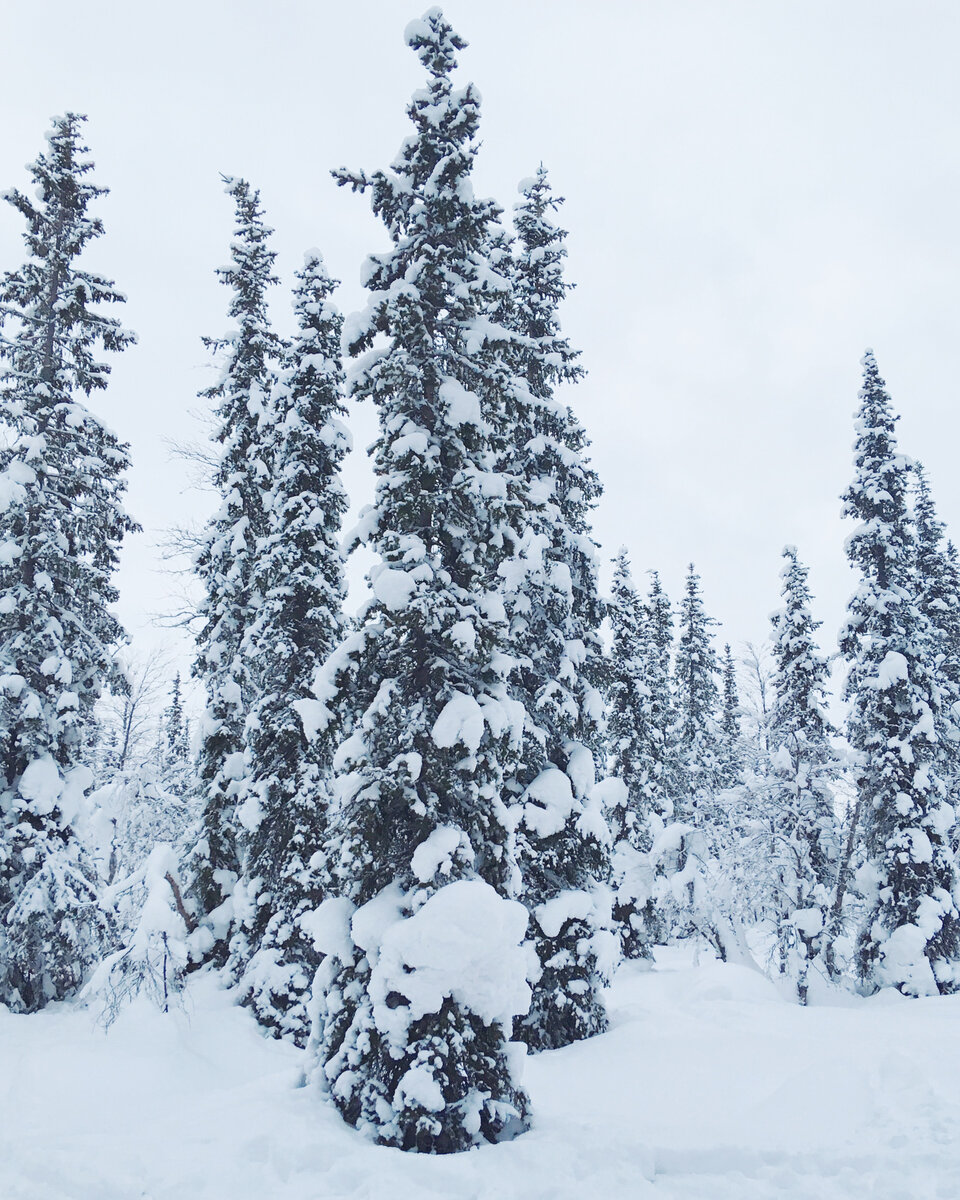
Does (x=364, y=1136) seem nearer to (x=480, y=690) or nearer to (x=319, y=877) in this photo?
(x=480, y=690)

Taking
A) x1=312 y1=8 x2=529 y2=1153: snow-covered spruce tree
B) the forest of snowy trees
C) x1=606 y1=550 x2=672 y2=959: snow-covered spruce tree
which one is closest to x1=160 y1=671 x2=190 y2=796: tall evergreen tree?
the forest of snowy trees

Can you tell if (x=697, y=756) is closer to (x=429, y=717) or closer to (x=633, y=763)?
Result: (x=633, y=763)

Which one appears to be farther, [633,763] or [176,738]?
[176,738]

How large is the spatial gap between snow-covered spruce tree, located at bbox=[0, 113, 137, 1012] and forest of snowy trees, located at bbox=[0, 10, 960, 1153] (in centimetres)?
8

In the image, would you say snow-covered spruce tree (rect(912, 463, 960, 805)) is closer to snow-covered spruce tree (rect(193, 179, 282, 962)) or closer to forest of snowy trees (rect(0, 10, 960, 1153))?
forest of snowy trees (rect(0, 10, 960, 1153))

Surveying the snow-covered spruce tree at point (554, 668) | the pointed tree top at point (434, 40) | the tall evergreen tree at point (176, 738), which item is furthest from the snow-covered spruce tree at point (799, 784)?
the tall evergreen tree at point (176, 738)

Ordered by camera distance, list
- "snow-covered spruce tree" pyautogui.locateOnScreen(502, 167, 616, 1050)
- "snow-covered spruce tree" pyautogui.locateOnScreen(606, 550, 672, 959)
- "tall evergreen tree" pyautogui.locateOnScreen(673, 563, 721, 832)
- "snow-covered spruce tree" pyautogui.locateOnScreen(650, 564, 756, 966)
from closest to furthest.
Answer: "snow-covered spruce tree" pyautogui.locateOnScreen(502, 167, 616, 1050)
"snow-covered spruce tree" pyautogui.locateOnScreen(606, 550, 672, 959)
"snow-covered spruce tree" pyautogui.locateOnScreen(650, 564, 756, 966)
"tall evergreen tree" pyautogui.locateOnScreen(673, 563, 721, 832)

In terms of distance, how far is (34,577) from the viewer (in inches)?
619

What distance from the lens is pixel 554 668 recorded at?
15.7 meters

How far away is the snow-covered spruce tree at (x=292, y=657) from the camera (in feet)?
52.4

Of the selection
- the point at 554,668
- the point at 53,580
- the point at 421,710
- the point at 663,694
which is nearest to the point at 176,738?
the point at 663,694

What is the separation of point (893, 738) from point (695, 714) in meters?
13.7

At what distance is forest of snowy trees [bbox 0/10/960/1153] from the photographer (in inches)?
373

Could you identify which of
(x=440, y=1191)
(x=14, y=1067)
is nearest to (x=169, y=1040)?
(x=14, y=1067)
